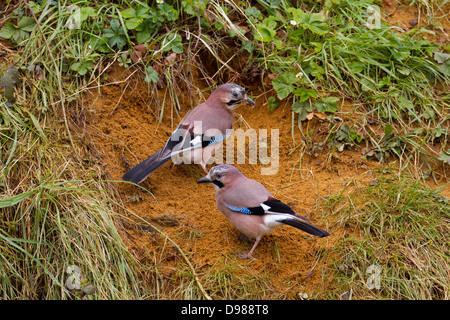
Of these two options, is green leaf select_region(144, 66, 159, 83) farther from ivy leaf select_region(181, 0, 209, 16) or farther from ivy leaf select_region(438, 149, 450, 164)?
ivy leaf select_region(438, 149, 450, 164)

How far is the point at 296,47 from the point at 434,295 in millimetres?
2961

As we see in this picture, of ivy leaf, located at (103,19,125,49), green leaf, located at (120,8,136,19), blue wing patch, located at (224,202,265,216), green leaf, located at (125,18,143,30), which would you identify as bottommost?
blue wing patch, located at (224,202,265,216)

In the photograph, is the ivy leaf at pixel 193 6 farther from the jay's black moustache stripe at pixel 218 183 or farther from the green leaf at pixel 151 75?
the jay's black moustache stripe at pixel 218 183

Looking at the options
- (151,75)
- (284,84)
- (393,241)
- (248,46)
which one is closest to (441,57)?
(284,84)

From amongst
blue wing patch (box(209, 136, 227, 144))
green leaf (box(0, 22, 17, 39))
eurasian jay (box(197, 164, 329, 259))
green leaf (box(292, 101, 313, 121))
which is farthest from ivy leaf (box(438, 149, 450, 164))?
green leaf (box(0, 22, 17, 39))

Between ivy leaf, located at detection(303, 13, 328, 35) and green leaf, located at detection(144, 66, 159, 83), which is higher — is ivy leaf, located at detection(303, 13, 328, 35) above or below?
below

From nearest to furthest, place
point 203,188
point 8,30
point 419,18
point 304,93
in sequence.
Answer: point 203,188 < point 8,30 < point 304,93 < point 419,18

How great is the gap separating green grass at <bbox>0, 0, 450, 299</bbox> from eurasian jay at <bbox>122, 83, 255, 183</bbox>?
0.38m

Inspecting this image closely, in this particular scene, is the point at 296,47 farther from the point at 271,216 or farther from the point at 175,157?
the point at 271,216

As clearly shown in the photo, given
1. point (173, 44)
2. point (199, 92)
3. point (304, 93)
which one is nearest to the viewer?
point (304, 93)

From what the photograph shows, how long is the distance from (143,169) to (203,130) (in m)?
0.77

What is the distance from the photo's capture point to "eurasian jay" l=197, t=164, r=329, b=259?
3.95 m

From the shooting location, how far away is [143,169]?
4.57 meters

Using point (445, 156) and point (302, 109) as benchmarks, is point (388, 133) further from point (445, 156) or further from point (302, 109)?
point (302, 109)
